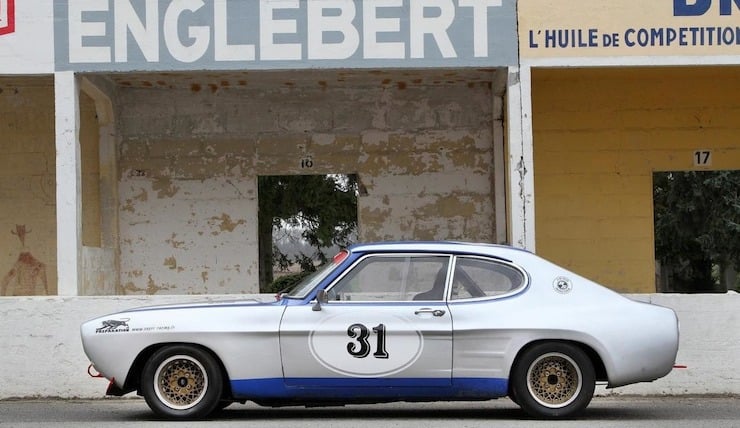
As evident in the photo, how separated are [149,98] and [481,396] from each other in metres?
8.14

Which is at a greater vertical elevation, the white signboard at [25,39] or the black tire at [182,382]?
the white signboard at [25,39]

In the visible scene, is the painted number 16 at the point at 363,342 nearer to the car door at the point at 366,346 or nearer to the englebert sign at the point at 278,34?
the car door at the point at 366,346

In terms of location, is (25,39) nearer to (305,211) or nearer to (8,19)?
(8,19)

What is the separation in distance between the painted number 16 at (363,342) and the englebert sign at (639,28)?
4688 mm

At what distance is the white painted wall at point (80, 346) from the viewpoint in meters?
11.4

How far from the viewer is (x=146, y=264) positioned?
15.5 meters

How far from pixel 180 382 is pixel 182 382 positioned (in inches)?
0.7

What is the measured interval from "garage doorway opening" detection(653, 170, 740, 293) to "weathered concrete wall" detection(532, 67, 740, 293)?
17.0 meters

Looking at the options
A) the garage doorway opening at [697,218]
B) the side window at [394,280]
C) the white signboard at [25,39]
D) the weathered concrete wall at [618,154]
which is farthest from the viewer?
Result: the garage doorway opening at [697,218]

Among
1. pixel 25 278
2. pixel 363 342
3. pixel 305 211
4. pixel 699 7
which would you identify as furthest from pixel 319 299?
pixel 305 211

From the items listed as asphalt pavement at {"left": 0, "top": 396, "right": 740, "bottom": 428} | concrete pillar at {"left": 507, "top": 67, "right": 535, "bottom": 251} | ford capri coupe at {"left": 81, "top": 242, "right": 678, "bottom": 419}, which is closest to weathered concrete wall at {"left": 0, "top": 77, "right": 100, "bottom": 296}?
asphalt pavement at {"left": 0, "top": 396, "right": 740, "bottom": 428}

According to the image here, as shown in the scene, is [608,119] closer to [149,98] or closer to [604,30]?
[604,30]

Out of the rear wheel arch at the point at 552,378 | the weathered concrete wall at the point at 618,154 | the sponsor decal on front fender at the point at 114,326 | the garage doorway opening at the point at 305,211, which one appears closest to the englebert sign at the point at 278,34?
the weathered concrete wall at the point at 618,154

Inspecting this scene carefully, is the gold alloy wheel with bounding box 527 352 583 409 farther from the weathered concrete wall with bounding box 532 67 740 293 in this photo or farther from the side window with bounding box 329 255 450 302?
the weathered concrete wall with bounding box 532 67 740 293
